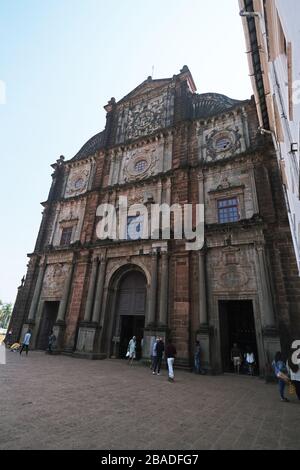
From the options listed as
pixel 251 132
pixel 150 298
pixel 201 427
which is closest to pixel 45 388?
pixel 201 427

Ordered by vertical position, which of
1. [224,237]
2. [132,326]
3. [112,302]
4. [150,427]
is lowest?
[150,427]

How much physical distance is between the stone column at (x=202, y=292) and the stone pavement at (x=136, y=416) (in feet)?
13.9

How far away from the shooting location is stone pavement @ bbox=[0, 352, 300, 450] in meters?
3.47

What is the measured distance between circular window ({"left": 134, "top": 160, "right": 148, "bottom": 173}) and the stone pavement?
14.5 m

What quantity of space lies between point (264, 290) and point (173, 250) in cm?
517

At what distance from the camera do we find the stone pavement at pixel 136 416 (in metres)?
3.47

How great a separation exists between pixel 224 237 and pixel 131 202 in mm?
7367

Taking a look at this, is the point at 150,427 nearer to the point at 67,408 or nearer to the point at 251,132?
the point at 67,408

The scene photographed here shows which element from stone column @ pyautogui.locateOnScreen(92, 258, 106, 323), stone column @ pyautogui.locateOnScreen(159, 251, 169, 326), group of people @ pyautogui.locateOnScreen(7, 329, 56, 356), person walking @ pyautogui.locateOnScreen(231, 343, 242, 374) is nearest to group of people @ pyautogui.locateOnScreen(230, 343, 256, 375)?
person walking @ pyautogui.locateOnScreen(231, 343, 242, 374)

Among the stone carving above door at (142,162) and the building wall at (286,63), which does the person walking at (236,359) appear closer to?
the building wall at (286,63)

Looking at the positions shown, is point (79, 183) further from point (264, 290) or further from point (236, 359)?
point (236, 359)

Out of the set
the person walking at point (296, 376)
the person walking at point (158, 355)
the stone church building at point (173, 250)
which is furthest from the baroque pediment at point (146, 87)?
the person walking at point (296, 376)

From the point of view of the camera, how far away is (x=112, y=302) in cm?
1547

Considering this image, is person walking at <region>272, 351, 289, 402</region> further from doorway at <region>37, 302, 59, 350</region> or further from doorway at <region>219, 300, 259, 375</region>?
doorway at <region>37, 302, 59, 350</region>
